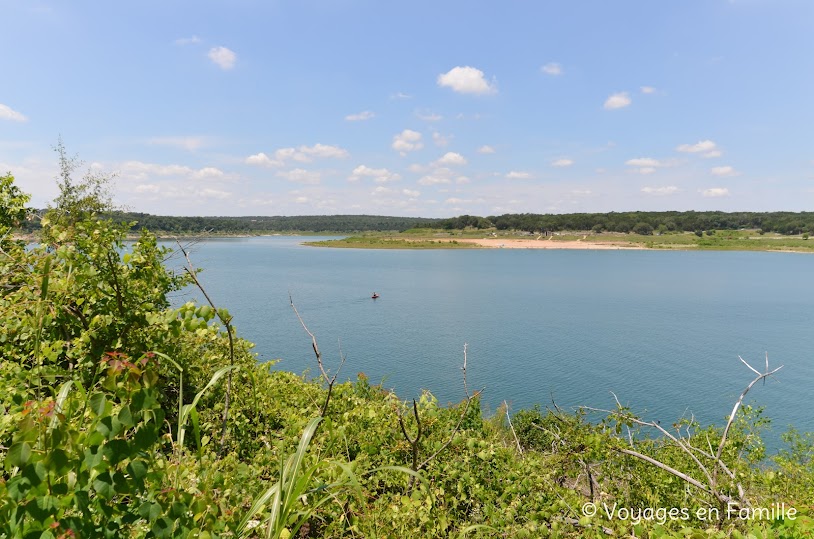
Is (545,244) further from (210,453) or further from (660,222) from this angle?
(210,453)

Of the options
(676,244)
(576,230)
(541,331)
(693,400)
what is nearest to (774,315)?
(541,331)

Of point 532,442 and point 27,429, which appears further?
point 532,442

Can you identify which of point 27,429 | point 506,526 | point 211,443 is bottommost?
point 506,526

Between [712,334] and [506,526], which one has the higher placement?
[506,526]

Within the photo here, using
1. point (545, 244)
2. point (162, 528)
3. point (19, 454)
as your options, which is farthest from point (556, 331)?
point (545, 244)

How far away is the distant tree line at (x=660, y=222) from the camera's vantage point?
164m

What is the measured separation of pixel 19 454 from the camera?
1520 millimetres

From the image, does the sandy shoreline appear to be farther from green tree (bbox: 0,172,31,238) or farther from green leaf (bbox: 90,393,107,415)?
green leaf (bbox: 90,393,107,415)

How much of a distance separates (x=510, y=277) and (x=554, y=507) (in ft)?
265

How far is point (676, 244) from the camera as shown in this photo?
145750 millimetres

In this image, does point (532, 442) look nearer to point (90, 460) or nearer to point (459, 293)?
point (90, 460)

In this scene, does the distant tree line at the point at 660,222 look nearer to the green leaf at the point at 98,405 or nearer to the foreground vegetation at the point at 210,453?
the foreground vegetation at the point at 210,453

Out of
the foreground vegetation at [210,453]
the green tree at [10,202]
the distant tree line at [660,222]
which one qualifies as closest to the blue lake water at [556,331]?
the foreground vegetation at [210,453]

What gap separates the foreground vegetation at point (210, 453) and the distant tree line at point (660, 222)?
179 m
